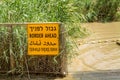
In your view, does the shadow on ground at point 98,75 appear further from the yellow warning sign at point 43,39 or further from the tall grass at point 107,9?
the tall grass at point 107,9

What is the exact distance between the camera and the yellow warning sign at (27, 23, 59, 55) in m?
6.96

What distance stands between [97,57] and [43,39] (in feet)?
8.14

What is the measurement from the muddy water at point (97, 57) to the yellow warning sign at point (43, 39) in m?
0.75

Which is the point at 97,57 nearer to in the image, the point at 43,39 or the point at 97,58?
the point at 97,58

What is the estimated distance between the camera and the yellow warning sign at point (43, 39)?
6.96 meters

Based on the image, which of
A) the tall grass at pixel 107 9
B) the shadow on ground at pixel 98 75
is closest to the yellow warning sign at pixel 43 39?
the shadow on ground at pixel 98 75

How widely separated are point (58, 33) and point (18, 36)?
0.78 metres

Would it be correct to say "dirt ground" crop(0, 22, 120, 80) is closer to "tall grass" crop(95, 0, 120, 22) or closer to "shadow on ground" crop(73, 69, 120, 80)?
"shadow on ground" crop(73, 69, 120, 80)

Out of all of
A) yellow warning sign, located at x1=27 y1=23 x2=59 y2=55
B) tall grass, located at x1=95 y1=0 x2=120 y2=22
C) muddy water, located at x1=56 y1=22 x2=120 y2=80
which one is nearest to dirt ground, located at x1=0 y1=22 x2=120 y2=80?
muddy water, located at x1=56 y1=22 x2=120 y2=80

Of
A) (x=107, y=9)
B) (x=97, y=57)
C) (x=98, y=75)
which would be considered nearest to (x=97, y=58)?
(x=97, y=57)

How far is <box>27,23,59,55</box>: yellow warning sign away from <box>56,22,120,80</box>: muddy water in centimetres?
75

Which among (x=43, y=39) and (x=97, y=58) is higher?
(x=43, y=39)

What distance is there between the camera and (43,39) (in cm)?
700

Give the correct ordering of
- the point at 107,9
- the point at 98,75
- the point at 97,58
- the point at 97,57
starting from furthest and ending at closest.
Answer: the point at 107,9
the point at 97,57
the point at 97,58
the point at 98,75
